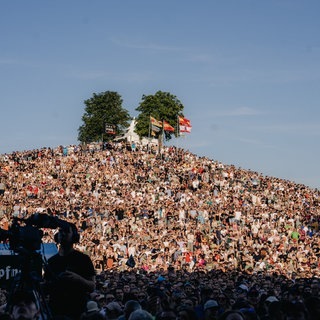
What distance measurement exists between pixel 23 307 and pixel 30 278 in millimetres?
324

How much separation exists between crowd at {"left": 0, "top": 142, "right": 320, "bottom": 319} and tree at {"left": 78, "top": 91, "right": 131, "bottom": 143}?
4661 cm

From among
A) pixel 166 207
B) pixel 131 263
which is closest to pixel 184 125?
pixel 166 207

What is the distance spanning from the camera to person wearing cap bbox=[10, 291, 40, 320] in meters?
6.76

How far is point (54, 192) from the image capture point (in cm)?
4616

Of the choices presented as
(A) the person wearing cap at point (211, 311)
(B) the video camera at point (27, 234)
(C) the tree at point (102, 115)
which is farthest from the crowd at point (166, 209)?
(C) the tree at point (102, 115)

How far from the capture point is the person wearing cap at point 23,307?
6.76 meters

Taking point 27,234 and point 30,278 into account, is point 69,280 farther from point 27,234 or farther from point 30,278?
point 27,234

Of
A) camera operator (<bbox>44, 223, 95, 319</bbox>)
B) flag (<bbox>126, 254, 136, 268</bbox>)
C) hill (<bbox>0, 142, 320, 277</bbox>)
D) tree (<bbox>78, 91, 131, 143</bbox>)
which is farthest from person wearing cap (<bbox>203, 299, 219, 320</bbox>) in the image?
tree (<bbox>78, 91, 131, 143</bbox>)

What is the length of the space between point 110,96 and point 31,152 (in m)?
52.2

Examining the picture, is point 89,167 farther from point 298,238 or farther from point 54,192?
point 298,238

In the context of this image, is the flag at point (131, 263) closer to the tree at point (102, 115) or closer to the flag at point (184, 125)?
the flag at point (184, 125)

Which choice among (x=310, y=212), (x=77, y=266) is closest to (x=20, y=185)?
(x=310, y=212)

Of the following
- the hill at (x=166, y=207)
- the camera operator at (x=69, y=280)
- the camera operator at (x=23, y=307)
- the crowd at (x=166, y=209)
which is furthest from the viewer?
the hill at (x=166, y=207)

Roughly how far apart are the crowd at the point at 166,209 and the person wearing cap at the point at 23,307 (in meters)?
16.2
